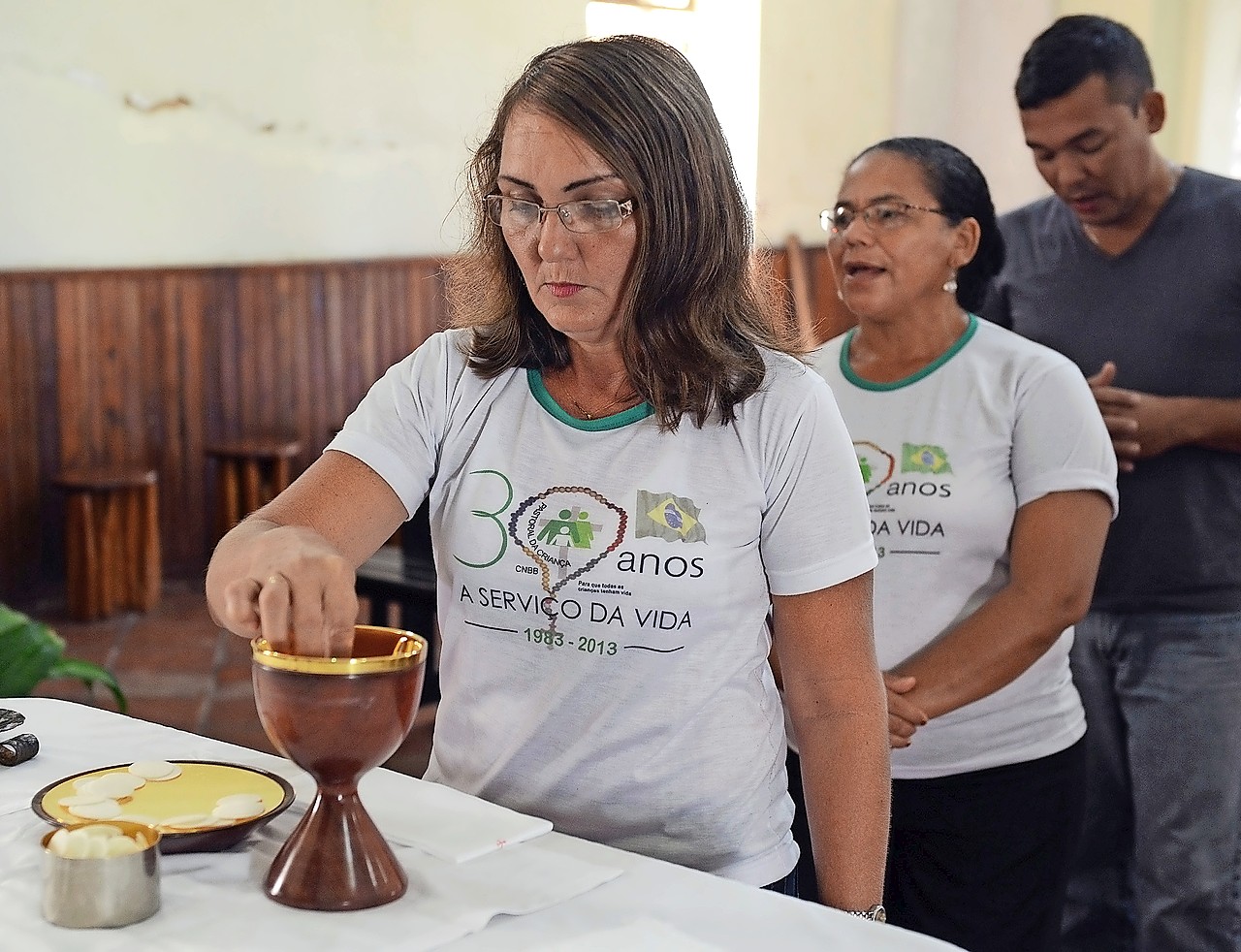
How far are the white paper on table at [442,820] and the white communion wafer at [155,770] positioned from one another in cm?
17

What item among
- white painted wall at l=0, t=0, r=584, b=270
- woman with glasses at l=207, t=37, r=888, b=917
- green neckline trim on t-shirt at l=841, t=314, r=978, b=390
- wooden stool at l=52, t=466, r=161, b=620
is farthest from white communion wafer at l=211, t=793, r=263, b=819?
wooden stool at l=52, t=466, r=161, b=620

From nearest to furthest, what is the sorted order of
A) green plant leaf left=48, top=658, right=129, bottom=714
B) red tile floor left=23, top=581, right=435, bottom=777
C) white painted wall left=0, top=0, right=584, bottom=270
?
green plant leaf left=48, top=658, right=129, bottom=714
red tile floor left=23, top=581, right=435, bottom=777
white painted wall left=0, top=0, right=584, bottom=270

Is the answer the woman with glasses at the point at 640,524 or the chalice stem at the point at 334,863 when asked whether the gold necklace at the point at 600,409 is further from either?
the chalice stem at the point at 334,863

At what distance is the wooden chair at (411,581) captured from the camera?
4.01 m

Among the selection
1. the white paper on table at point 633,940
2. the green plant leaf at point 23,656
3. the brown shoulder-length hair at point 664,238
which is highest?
the brown shoulder-length hair at point 664,238

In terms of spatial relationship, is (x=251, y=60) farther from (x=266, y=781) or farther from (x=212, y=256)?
(x=266, y=781)

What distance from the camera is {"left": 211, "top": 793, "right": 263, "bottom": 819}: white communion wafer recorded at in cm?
120

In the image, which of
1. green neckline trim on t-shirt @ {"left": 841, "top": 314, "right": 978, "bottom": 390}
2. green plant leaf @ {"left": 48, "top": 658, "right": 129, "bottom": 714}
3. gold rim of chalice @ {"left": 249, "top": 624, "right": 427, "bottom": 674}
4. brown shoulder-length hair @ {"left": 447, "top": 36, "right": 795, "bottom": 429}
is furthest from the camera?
green plant leaf @ {"left": 48, "top": 658, "right": 129, "bottom": 714}

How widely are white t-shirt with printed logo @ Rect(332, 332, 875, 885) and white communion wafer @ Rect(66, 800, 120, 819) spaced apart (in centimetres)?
38

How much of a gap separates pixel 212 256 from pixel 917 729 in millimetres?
4894

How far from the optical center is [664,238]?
4.73ft

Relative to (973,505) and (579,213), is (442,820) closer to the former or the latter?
(579,213)

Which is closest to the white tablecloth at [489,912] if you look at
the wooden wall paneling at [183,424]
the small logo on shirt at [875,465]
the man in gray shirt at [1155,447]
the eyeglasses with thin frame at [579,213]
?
the eyeglasses with thin frame at [579,213]

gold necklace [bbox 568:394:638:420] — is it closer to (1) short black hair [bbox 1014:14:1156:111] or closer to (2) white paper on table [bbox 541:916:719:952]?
(2) white paper on table [bbox 541:916:719:952]
